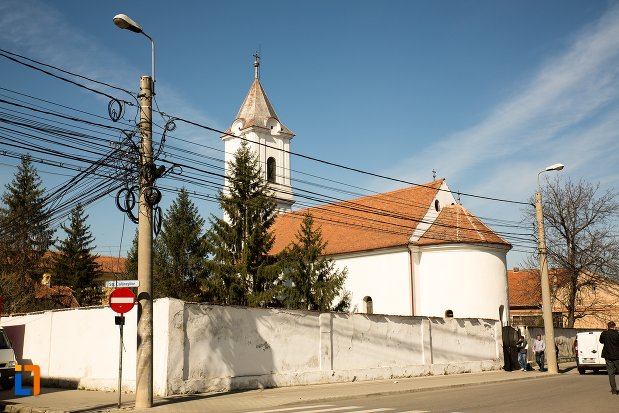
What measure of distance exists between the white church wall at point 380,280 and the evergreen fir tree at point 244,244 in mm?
6829

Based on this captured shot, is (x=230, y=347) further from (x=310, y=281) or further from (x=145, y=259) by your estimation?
(x=310, y=281)

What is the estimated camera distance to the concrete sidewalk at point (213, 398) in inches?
564

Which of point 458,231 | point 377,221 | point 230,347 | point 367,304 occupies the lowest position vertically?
point 230,347

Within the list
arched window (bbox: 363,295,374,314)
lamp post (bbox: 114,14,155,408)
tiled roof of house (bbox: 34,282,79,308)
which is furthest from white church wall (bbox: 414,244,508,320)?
tiled roof of house (bbox: 34,282,79,308)

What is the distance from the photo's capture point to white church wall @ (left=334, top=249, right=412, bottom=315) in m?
38.8

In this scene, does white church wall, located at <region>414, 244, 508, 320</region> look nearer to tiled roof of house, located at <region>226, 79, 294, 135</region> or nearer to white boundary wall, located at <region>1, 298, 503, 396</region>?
white boundary wall, located at <region>1, 298, 503, 396</region>

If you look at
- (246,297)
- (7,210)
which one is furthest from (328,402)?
(7,210)

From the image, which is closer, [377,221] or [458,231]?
[458,231]

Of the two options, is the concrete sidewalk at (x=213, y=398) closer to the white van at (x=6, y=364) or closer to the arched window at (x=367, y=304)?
the white van at (x=6, y=364)

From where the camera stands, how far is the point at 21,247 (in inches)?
2018

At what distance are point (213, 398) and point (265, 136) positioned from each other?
39144 millimetres

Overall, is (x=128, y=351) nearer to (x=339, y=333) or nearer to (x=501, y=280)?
(x=339, y=333)

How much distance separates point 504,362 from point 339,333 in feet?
40.0

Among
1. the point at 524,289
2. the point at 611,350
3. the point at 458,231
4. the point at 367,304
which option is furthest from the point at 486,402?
the point at 524,289
